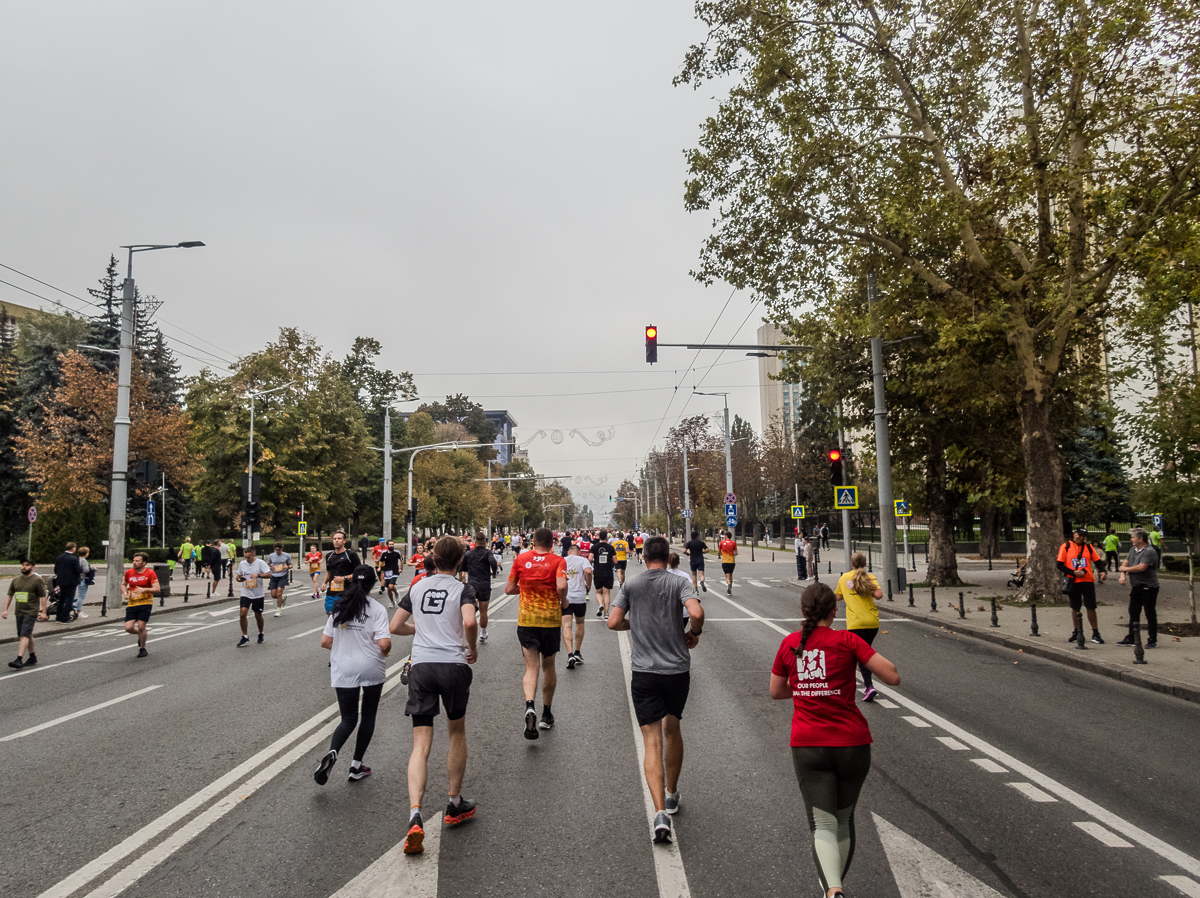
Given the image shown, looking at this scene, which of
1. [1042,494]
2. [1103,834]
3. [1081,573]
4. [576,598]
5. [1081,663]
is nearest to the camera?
[1103,834]

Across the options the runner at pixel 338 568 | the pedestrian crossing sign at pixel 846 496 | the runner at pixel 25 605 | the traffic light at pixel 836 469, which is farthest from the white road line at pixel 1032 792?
the pedestrian crossing sign at pixel 846 496

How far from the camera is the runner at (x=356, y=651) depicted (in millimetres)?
5891

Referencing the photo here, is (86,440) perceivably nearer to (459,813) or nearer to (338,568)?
(338,568)

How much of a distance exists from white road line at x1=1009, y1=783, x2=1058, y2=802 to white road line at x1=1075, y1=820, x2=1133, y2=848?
444 millimetres

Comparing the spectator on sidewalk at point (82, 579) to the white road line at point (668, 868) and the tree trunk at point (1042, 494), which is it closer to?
the white road line at point (668, 868)

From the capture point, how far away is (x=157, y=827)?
16.7ft

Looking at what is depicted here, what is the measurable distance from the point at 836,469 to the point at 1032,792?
57.3 ft

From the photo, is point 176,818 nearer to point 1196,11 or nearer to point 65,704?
point 65,704

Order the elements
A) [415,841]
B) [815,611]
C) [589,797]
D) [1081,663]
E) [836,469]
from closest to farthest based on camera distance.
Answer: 1. [815,611]
2. [415,841]
3. [589,797]
4. [1081,663]
5. [836,469]

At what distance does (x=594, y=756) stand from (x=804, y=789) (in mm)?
3025

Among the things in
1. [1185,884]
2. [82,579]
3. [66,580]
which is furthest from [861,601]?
[82,579]

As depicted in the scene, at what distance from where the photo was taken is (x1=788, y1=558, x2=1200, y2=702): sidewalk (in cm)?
1038

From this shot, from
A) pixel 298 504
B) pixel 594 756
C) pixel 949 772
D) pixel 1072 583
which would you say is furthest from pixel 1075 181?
pixel 298 504

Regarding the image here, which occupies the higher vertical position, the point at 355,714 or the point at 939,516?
the point at 939,516
